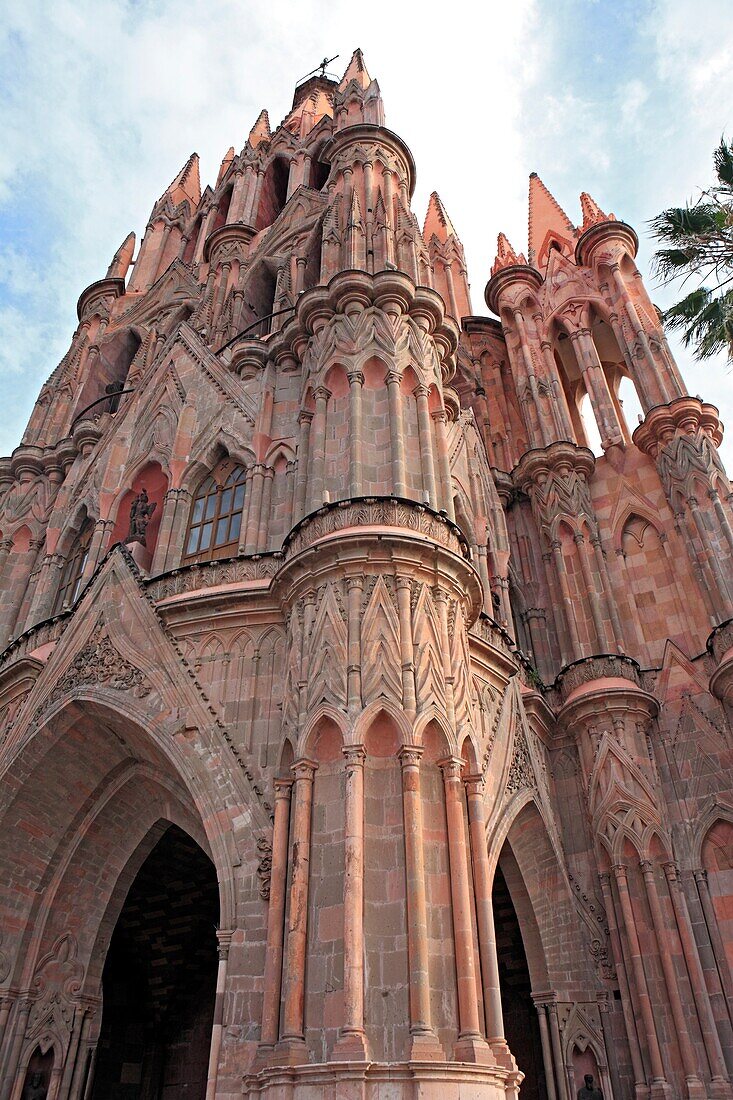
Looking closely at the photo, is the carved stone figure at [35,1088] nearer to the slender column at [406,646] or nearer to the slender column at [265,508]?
the slender column at [406,646]

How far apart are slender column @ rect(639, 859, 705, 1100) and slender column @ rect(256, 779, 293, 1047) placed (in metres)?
7.37

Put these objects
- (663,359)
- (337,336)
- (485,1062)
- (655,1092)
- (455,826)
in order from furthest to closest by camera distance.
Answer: (663,359), (337,336), (655,1092), (455,826), (485,1062)

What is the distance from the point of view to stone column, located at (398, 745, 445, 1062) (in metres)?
9.38

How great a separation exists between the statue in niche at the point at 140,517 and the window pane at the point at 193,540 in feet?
3.40

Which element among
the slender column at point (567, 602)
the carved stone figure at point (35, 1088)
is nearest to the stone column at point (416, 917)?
the carved stone figure at point (35, 1088)

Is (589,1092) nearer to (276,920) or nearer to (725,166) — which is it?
(276,920)

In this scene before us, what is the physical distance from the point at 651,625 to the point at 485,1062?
1179 cm

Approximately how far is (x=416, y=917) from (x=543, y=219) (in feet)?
86.2

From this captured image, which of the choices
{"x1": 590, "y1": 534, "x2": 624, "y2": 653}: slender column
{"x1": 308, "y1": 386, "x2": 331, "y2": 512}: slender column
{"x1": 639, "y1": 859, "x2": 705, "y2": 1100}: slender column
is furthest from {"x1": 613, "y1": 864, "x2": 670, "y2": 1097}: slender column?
{"x1": 308, "y1": 386, "x2": 331, "y2": 512}: slender column

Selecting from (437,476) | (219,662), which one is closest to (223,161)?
(437,476)

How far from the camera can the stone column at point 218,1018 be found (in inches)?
411

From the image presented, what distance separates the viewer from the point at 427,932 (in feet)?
33.6

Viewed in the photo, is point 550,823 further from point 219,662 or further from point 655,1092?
point 219,662

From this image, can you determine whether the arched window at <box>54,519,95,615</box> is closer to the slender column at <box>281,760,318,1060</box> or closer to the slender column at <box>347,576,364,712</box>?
the slender column at <box>347,576,364,712</box>
